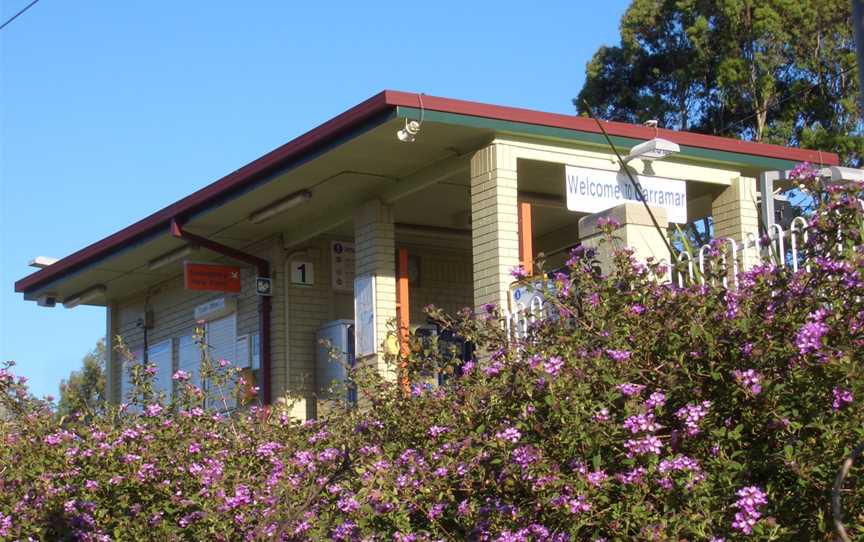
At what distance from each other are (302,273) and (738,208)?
5.14 meters

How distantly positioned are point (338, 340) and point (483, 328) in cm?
902

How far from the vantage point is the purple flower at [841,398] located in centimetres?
463

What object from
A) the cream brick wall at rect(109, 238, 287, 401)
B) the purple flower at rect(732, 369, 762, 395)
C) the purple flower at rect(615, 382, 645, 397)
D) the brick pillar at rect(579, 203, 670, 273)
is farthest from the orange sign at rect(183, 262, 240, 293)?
the purple flower at rect(732, 369, 762, 395)

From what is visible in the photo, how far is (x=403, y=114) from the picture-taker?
11164 mm

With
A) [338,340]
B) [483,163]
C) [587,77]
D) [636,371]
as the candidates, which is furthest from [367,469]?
[587,77]

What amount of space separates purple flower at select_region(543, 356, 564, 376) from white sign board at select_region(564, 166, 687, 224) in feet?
22.9

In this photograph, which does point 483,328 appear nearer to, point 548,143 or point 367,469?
point 367,469

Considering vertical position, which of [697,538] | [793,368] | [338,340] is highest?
[338,340]

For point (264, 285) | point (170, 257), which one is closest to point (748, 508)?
point (264, 285)

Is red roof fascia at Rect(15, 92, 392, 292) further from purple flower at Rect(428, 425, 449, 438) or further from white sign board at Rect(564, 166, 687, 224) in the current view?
purple flower at Rect(428, 425, 449, 438)

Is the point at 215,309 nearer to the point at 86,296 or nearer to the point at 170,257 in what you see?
the point at 170,257

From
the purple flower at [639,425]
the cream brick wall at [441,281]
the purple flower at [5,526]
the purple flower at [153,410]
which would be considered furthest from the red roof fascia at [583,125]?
the purple flower at [639,425]

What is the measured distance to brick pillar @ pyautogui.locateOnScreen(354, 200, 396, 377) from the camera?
13719mm

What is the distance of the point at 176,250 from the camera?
54.9ft
